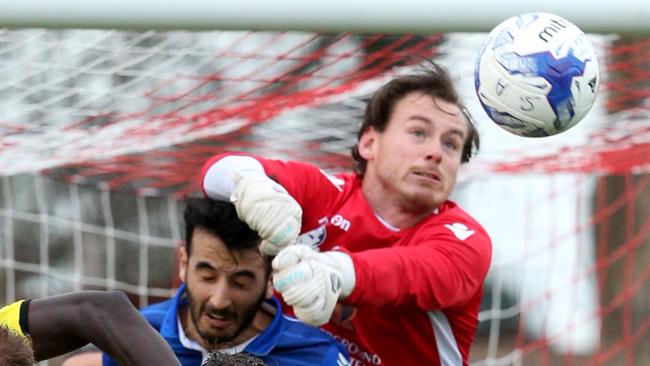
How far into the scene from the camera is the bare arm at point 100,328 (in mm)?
3598

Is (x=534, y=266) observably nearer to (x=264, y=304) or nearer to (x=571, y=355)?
(x=571, y=355)

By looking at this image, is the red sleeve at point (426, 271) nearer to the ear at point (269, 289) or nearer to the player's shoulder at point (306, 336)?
the player's shoulder at point (306, 336)

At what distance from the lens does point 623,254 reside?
901cm

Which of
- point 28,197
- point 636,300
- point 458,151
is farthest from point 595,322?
point 458,151

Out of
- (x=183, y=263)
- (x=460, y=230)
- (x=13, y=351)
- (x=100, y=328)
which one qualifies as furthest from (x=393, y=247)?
(x=13, y=351)

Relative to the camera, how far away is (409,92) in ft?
15.5

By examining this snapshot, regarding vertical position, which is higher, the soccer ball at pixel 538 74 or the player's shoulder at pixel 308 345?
the soccer ball at pixel 538 74

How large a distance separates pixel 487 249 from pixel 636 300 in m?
5.85

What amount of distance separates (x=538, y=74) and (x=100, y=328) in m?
1.39

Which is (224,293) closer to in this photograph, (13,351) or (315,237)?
(315,237)

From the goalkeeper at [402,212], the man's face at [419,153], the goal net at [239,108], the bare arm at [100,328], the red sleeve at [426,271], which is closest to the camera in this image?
the bare arm at [100,328]

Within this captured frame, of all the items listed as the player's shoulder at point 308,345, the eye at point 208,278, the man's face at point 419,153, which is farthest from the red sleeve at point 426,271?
the eye at point 208,278

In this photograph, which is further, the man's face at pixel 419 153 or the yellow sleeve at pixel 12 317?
the man's face at pixel 419 153

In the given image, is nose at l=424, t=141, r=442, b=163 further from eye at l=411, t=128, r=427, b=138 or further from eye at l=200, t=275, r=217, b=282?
eye at l=200, t=275, r=217, b=282
